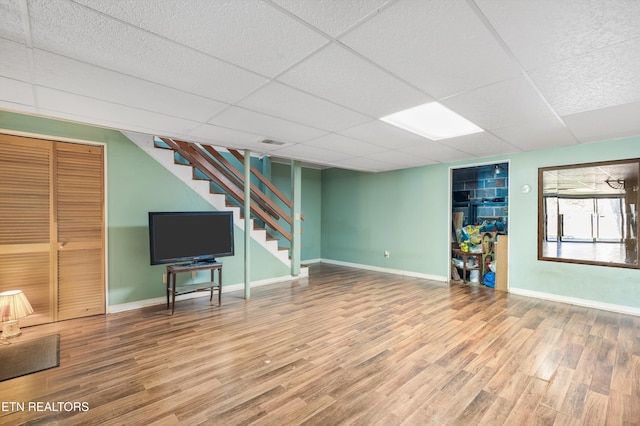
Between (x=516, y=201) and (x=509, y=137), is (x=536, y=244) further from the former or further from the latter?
(x=509, y=137)

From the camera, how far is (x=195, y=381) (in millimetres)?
2225

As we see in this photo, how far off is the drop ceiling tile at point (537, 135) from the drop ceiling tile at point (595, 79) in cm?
56

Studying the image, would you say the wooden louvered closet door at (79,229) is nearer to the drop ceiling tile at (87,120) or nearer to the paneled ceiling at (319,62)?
the drop ceiling tile at (87,120)

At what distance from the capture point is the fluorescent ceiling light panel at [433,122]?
308 centimetres

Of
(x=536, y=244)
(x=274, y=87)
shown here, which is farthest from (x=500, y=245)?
(x=274, y=87)

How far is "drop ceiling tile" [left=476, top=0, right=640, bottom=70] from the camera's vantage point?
53.9 inches

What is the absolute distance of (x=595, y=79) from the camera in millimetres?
2117

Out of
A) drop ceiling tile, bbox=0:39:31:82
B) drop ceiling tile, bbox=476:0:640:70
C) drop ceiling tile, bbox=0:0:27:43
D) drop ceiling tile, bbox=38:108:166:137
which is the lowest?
→ drop ceiling tile, bbox=476:0:640:70

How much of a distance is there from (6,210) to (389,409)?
14.6 feet

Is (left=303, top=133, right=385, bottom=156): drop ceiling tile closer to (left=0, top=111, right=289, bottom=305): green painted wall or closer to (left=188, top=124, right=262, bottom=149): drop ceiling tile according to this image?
(left=188, top=124, right=262, bottom=149): drop ceiling tile

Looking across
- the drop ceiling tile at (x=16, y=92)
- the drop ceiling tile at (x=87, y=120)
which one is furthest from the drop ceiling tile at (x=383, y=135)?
the drop ceiling tile at (x=16, y=92)

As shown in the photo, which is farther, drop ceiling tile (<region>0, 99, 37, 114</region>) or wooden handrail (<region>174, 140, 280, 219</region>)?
wooden handrail (<region>174, 140, 280, 219</region>)

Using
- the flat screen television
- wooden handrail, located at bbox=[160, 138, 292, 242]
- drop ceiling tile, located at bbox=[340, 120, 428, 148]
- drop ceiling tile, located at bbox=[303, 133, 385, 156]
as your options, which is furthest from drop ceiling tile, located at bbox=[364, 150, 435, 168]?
the flat screen television

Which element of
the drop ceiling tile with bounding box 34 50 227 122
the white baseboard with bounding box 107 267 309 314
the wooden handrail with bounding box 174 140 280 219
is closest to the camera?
the drop ceiling tile with bounding box 34 50 227 122
